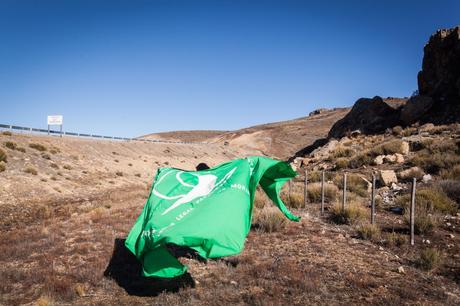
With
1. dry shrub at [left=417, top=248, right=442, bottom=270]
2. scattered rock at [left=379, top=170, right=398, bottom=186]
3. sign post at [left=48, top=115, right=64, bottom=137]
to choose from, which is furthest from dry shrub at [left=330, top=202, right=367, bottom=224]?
sign post at [left=48, top=115, right=64, bottom=137]

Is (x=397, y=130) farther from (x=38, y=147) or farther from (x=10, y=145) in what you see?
(x=10, y=145)

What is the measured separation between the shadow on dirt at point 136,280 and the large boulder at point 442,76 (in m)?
26.7

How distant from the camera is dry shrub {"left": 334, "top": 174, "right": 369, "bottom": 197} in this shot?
15.9 metres

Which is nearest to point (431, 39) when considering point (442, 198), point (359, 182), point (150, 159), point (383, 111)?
point (383, 111)

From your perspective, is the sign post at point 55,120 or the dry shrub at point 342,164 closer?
the dry shrub at point 342,164

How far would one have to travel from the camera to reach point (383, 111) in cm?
3562

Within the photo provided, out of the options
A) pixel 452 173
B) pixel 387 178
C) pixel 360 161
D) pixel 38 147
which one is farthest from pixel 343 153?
pixel 38 147

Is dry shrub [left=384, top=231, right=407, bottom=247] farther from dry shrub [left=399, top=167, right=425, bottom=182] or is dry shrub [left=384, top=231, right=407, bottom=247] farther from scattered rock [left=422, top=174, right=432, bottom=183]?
dry shrub [left=399, top=167, right=425, bottom=182]

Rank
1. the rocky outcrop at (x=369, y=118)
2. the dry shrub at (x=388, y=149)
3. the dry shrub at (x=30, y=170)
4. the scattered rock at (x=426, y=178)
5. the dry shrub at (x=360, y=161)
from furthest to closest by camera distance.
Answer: the rocky outcrop at (x=369, y=118)
the dry shrub at (x=30, y=170)
the dry shrub at (x=388, y=149)
the dry shrub at (x=360, y=161)
the scattered rock at (x=426, y=178)

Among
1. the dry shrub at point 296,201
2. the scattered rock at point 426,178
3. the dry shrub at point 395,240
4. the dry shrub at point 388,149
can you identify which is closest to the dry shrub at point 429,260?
the dry shrub at point 395,240

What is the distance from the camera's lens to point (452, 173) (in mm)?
15844

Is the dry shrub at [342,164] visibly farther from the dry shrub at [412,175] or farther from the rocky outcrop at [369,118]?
the rocky outcrop at [369,118]

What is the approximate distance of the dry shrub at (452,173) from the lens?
51.1ft

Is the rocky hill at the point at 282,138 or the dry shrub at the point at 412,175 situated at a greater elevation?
the rocky hill at the point at 282,138
